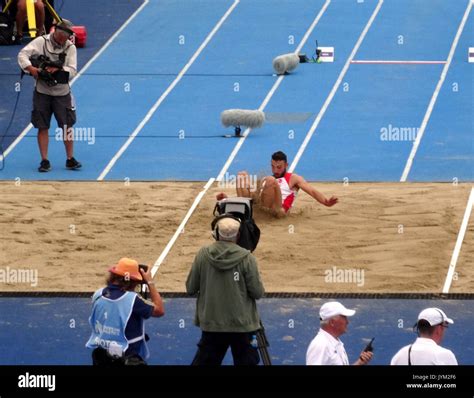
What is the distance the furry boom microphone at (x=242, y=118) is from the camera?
22.4 meters

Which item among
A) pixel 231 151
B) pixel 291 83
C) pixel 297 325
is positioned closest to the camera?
pixel 297 325

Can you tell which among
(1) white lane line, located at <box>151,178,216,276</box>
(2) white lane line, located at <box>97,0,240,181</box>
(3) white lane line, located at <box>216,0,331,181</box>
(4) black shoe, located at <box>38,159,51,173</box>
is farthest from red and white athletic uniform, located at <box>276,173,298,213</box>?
(4) black shoe, located at <box>38,159,51,173</box>

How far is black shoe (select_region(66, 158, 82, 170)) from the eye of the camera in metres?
21.1

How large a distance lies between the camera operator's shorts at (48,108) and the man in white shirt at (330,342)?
1069 cm

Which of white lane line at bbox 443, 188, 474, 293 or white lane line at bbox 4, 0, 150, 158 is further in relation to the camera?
white lane line at bbox 4, 0, 150, 158

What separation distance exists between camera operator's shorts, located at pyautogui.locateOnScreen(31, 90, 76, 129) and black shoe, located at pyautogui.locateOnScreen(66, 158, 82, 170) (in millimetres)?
682

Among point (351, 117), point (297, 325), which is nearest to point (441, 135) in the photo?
Result: point (351, 117)

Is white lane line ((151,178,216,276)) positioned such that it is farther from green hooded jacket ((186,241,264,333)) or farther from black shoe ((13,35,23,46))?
black shoe ((13,35,23,46))

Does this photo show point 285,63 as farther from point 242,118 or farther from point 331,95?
point 242,118

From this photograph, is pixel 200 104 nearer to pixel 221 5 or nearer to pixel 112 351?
pixel 221 5

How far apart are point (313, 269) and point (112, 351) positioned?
17.9 feet

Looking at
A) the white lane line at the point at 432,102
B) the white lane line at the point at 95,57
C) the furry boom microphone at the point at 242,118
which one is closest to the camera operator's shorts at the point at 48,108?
the white lane line at the point at 95,57

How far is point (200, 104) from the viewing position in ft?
79.7

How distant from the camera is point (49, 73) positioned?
795 inches
